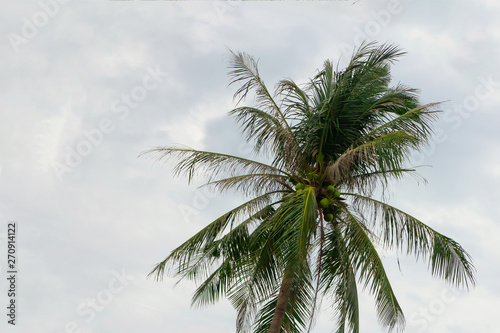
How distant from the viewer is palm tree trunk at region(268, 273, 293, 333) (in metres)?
12.3

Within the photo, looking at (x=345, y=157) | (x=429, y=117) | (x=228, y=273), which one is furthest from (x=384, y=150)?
(x=228, y=273)

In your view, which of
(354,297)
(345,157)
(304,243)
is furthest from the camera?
(354,297)

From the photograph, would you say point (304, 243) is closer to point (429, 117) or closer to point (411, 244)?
point (411, 244)

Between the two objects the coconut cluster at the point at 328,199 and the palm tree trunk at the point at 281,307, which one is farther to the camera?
the coconut cluster at the point at 328,199

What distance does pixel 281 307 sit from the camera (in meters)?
12.3

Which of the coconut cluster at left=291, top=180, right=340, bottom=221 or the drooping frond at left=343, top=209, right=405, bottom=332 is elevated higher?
the coconut cluster at left=291, top=180, right=340, bottom=221

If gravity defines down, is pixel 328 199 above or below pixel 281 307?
above

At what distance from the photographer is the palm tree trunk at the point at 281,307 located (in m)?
12.3

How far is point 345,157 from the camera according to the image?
1221 centimetres

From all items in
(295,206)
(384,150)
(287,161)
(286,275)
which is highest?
(287,161)

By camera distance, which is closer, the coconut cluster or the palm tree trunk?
the palm tree trunk

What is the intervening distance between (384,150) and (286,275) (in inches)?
121

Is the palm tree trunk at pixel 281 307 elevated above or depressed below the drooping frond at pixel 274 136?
below

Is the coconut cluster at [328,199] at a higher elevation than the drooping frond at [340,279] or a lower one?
higher
